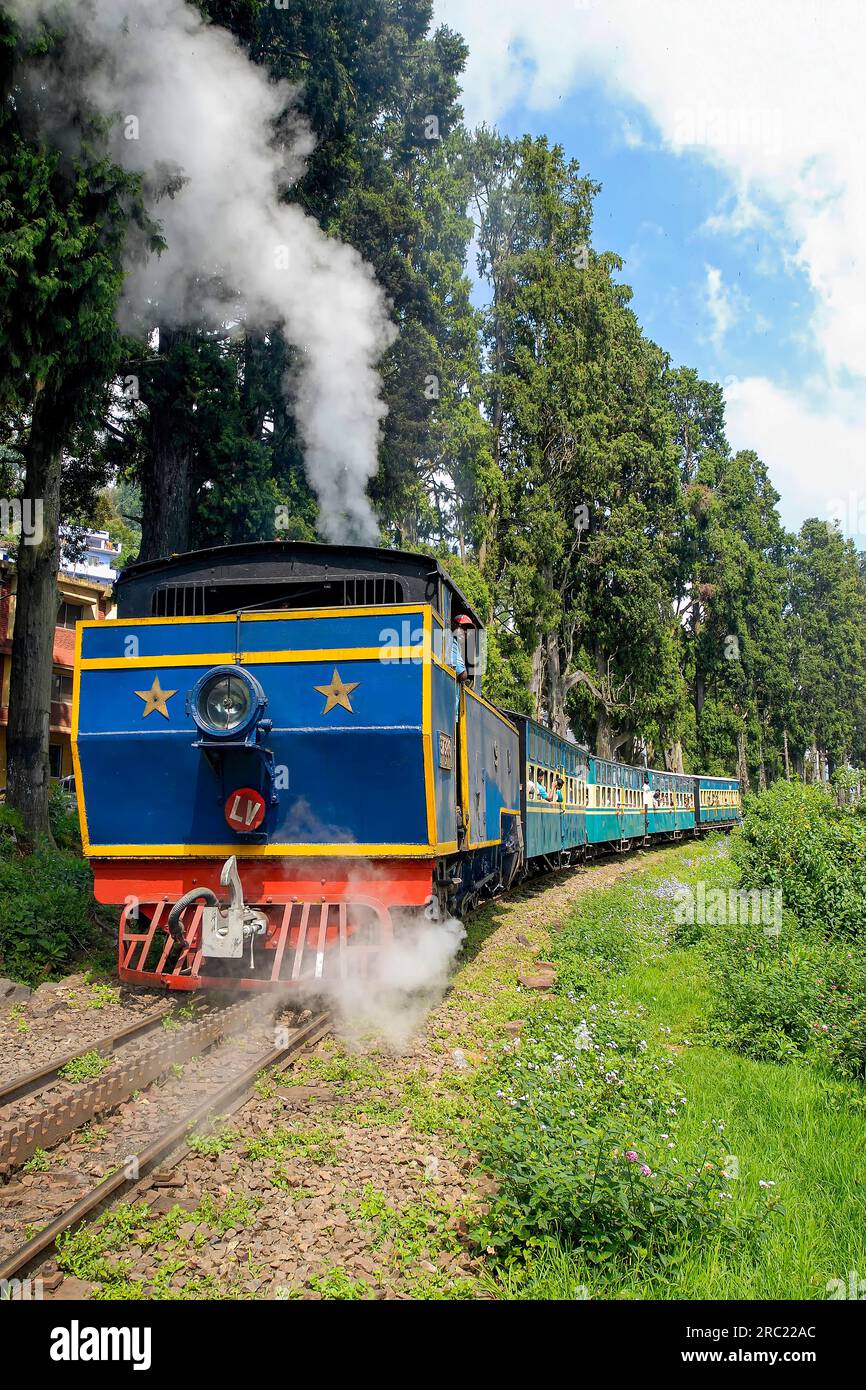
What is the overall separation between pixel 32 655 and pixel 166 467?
419 centimetres

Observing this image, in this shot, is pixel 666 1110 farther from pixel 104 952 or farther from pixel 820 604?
pixel 820 604

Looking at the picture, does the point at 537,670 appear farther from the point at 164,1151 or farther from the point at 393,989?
the point at 164,1151

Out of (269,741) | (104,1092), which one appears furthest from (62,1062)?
(269,741)

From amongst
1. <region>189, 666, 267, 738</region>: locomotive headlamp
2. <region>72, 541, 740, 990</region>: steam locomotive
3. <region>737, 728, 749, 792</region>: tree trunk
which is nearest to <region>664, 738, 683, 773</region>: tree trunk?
<region>737, 728, 749, 792</region>: tree trunk

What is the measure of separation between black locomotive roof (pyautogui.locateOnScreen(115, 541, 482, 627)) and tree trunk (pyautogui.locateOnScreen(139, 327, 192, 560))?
7.00 m

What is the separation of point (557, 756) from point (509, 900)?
131 inches

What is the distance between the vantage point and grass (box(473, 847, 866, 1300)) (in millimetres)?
3115

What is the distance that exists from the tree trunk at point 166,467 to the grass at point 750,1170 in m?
9.27

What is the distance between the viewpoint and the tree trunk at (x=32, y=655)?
1120 centimetres

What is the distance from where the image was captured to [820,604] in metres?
51.9

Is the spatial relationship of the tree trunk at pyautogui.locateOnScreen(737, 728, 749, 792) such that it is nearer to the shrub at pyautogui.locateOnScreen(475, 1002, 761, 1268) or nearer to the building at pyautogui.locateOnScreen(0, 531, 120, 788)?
the building at pyautogui.locateOnScreen(0, 531, 120, 788)

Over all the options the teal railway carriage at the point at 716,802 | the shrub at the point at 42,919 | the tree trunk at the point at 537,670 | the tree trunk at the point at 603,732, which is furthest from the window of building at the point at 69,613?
the teal railway carriage at the point at 716,802

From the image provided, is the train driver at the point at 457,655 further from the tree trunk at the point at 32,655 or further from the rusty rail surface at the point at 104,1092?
the tree trunk at the point at 32,655
